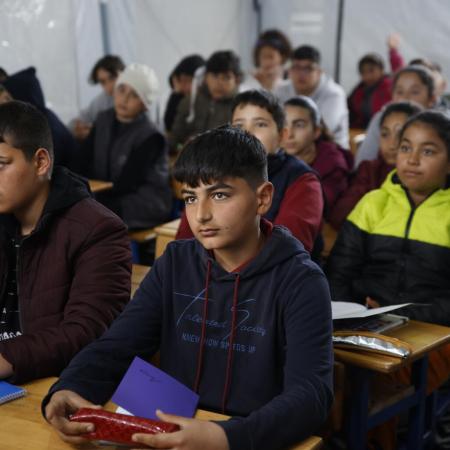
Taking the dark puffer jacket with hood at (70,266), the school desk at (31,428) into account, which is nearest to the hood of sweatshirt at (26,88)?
the dark puffer jacket with hood at (70,266)

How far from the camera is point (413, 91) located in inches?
182

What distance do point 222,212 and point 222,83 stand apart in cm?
410

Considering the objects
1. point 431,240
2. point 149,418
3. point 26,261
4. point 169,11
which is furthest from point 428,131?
point 169,11

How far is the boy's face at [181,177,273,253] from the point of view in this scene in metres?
1.59

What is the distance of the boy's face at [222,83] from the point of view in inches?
218

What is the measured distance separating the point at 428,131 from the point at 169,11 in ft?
19.5

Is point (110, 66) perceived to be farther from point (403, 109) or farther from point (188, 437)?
point (188, 437)

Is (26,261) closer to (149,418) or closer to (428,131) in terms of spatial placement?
(149,418)

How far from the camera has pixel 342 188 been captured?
3.91m

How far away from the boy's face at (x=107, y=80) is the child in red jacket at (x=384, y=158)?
10.7 ft

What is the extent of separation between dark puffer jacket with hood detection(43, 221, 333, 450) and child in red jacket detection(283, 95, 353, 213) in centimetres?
218

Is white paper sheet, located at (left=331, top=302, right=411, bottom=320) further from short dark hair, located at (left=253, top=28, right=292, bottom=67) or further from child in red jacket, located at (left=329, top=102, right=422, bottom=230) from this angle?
short dark hair, located at (left=253, top=28, right=292, bottom=67)

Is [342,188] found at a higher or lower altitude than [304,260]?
lower

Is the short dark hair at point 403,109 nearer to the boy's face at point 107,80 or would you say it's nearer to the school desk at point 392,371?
the school desk at point 392,371
